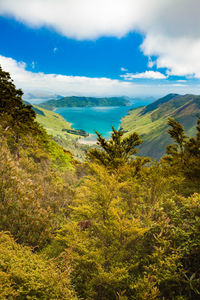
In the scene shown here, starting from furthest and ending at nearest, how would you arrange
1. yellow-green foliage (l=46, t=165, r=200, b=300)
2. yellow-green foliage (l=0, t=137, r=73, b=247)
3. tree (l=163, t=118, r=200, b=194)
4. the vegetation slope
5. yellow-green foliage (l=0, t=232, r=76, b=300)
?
tree (l=163, t=118, r=200, b=194) < yellow-green foliage (l=0, t=137, r=73, b=247) < yellow-green foliage (l=46, t=165, r=200, b=300) < the vegetation slope < yellow-green foliage (l=0, t=232, r=76, b=300)

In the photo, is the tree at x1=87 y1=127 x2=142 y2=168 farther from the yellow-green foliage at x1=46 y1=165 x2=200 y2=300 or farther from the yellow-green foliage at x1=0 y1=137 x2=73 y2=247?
the yellow-green foliage at x1=0 y1=137 x2=73 y2=247

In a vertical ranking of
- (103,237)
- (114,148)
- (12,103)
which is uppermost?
(12,103)

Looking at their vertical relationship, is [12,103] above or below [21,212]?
above

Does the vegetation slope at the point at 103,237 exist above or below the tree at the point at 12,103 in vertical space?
below

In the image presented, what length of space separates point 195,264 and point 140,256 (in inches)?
94.3

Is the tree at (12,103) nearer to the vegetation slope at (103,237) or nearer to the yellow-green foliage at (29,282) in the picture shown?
the vegetation slope at (103,237)

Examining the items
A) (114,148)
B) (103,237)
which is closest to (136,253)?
(103,237)

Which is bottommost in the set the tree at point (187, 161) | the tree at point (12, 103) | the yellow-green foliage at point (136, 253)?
the yellow-green foliage at point (136, 253)

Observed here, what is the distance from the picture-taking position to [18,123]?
24859 mm

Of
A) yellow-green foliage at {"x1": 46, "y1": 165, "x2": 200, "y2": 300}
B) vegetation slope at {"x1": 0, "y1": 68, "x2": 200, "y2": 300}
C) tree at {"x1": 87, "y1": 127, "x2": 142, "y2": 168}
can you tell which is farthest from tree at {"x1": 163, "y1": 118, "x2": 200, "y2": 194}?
yellow-green foliage at {"x1": 46, "y1": 165, "x2": 200, "y2": 300}

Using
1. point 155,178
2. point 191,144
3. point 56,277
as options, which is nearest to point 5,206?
point 56,277

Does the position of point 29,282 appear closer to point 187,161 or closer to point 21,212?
point 21,212

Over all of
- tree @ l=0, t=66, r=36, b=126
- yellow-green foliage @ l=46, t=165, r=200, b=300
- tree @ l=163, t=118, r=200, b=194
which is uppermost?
tree @ l=0, t=66, r=36, b=126

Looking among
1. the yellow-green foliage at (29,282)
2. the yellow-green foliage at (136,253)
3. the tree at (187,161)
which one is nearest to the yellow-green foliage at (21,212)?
the yellow-green foliage at (136,253)
